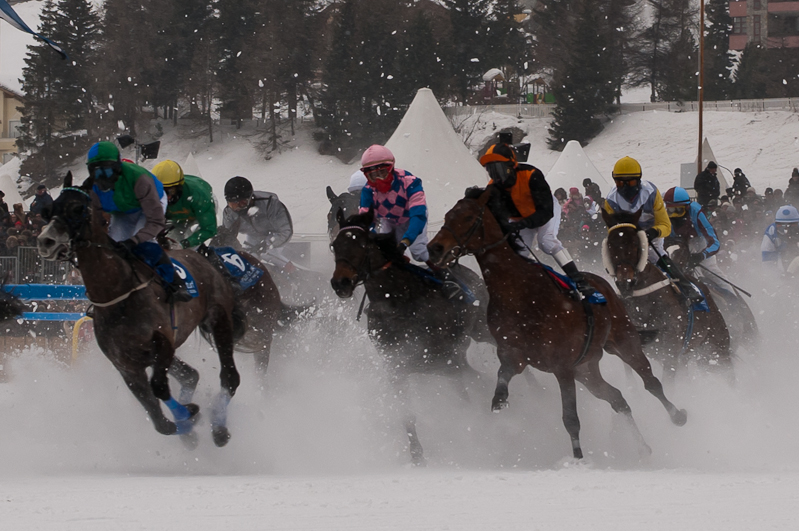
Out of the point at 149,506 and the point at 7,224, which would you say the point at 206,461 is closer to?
the point at 149,506

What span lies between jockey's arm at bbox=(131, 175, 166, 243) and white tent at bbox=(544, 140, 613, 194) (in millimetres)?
16839

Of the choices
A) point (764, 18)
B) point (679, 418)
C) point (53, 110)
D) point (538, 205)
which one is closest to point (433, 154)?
point (679, 418)

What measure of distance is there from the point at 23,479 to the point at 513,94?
48.7m

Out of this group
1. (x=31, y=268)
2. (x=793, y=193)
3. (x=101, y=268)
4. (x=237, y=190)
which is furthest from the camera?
(x=793, y=193)

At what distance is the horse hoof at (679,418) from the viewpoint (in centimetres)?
765

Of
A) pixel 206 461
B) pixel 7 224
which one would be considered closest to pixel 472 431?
pixel 206 461

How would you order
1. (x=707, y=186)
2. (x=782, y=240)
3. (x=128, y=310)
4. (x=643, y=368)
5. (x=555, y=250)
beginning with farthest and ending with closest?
1. (x=707, y=186)
2. (x=782, y=240)
3. (x=643, y=368)
4. (x=555, y=250)
5. (x=128, y=310)

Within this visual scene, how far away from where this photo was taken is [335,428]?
7.65 meters

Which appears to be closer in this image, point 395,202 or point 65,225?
point 65,225

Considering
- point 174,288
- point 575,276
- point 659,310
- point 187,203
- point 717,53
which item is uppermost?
point 717,53

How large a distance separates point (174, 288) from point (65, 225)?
113 centimetres

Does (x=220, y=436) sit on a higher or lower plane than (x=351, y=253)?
lower

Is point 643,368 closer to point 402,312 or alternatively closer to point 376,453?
point 402,312

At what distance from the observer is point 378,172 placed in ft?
24.6
